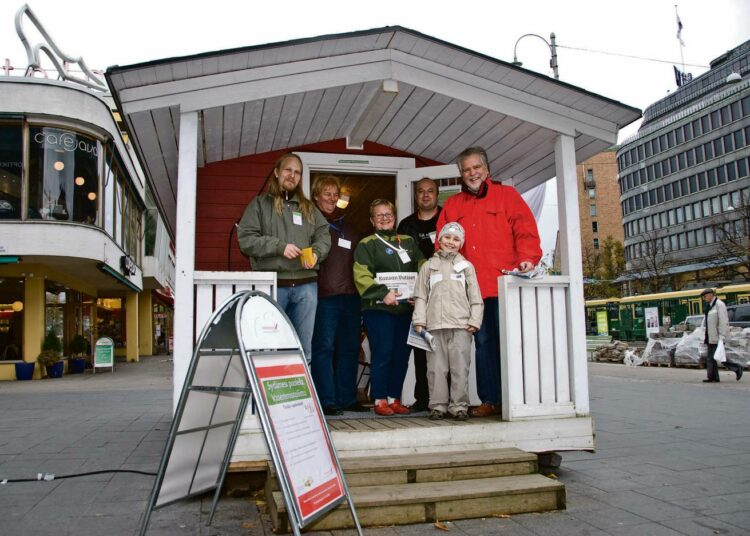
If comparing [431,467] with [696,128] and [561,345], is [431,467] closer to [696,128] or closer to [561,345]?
[561,345]

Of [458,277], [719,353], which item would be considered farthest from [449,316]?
[719,353]

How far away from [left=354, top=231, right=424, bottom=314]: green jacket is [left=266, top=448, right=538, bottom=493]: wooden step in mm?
1241

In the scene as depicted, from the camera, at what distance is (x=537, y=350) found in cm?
490

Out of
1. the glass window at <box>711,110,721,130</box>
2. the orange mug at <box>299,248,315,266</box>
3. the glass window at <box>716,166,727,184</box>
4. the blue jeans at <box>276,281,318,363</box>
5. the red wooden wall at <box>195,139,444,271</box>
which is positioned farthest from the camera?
the glass window at <box>711,110,721,130</box>

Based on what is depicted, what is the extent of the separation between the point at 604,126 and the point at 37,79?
15.3 m

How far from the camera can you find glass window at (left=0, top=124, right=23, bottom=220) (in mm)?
15906

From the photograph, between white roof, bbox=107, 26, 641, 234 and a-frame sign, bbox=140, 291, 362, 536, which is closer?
a-frame sign, bbox=140, 291, 362, 536

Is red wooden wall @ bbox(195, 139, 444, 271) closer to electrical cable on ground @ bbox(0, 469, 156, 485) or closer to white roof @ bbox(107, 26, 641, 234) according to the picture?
white roof @ bbox(107, 26, 641, 234)

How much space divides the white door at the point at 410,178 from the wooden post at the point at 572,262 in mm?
1367

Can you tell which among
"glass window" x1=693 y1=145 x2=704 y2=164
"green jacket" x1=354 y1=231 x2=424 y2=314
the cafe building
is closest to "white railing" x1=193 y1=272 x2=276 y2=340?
"green jacket" x1=354 y1=231 x2=424 y2=314

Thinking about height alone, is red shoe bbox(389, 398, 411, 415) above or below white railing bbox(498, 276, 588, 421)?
below

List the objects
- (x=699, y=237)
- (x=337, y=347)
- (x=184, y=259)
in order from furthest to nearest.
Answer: (x=699, y=237)
(x=337, y=347)
(x=184, y=259)

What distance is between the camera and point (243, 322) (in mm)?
3002

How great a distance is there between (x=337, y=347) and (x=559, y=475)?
2060 mm
